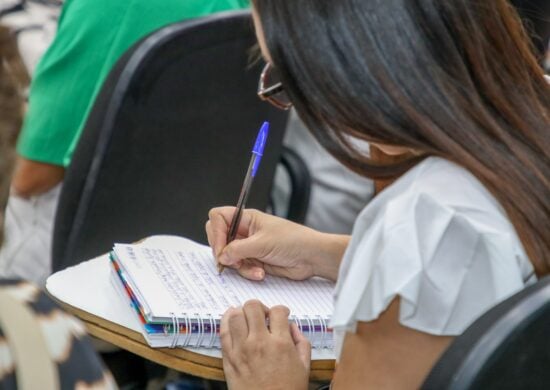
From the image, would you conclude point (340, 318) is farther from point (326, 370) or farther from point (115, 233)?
point (115, 233)

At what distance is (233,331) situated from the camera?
1.22m

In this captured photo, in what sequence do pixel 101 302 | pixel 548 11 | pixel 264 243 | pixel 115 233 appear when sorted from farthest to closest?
pixel 548 11
pixel 115 233
pixel 264 243
pixel 101 302

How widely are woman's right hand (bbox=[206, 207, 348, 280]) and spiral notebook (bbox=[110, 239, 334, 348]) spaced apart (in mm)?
15

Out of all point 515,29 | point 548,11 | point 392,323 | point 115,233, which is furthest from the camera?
point 548,11

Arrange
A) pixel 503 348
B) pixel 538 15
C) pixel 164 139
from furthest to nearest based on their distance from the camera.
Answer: pixel 538 15 < pixel 164 139 < pixel 503 348

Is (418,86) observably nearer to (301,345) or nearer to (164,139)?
(301,345)

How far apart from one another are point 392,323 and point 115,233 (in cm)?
70

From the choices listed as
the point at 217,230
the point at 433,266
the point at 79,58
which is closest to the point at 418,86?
the point at 433,266

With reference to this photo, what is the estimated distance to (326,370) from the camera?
1.28m

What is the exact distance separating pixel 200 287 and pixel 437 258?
0.38m

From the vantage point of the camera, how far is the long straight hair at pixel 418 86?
1.06 metres

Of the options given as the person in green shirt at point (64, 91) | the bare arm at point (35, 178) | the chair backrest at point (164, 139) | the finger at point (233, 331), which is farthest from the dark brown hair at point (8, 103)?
the bare arm at point (35, 178)

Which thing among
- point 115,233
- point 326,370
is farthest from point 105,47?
point 326,370

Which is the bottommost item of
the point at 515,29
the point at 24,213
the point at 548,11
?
the point at 24,213
